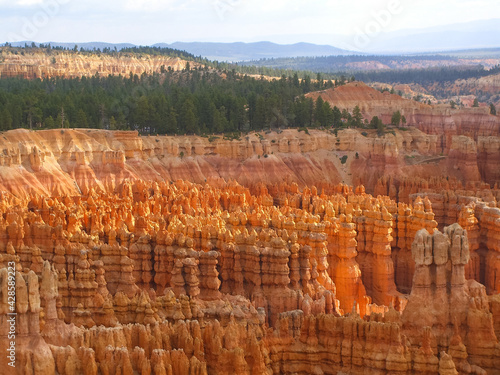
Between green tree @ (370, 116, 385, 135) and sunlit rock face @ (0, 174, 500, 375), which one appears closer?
sunlit rock face @ (0, 174, 500, 375)

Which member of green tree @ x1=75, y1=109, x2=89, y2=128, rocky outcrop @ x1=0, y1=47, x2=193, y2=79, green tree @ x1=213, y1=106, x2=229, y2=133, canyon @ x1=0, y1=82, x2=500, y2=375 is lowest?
canyon @ x1=0, y1=82, x2=500, y2=375

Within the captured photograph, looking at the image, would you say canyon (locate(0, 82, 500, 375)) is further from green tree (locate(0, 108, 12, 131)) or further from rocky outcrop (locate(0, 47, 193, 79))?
rocky outcrop (locate(0, 47, 193, 79))

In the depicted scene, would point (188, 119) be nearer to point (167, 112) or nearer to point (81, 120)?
point (167, 112)

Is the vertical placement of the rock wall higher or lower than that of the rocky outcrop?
lower

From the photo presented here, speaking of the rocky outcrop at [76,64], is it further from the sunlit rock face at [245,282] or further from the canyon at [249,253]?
the sunlit rock face at [245,282]

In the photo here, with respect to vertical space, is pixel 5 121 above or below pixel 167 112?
above

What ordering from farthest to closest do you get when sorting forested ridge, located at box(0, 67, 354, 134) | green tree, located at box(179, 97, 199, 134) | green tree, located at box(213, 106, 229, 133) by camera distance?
green tree, located at box(213, 106, 229, 133) < green tree, located at box(179, 97, 199, 134) < forested ridge, located at box(0, 67, 354, 134)

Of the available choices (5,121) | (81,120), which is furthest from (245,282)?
(81,120)

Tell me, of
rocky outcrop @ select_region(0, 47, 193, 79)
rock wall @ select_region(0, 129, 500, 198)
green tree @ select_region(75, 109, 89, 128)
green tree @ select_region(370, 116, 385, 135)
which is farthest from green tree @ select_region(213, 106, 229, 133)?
rocky outcrop @ select_region(0, 47, 193, 79)

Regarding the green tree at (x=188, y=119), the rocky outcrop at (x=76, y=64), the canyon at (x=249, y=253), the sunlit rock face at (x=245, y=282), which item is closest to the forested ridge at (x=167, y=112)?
the green tree at (x=188, y=119)
